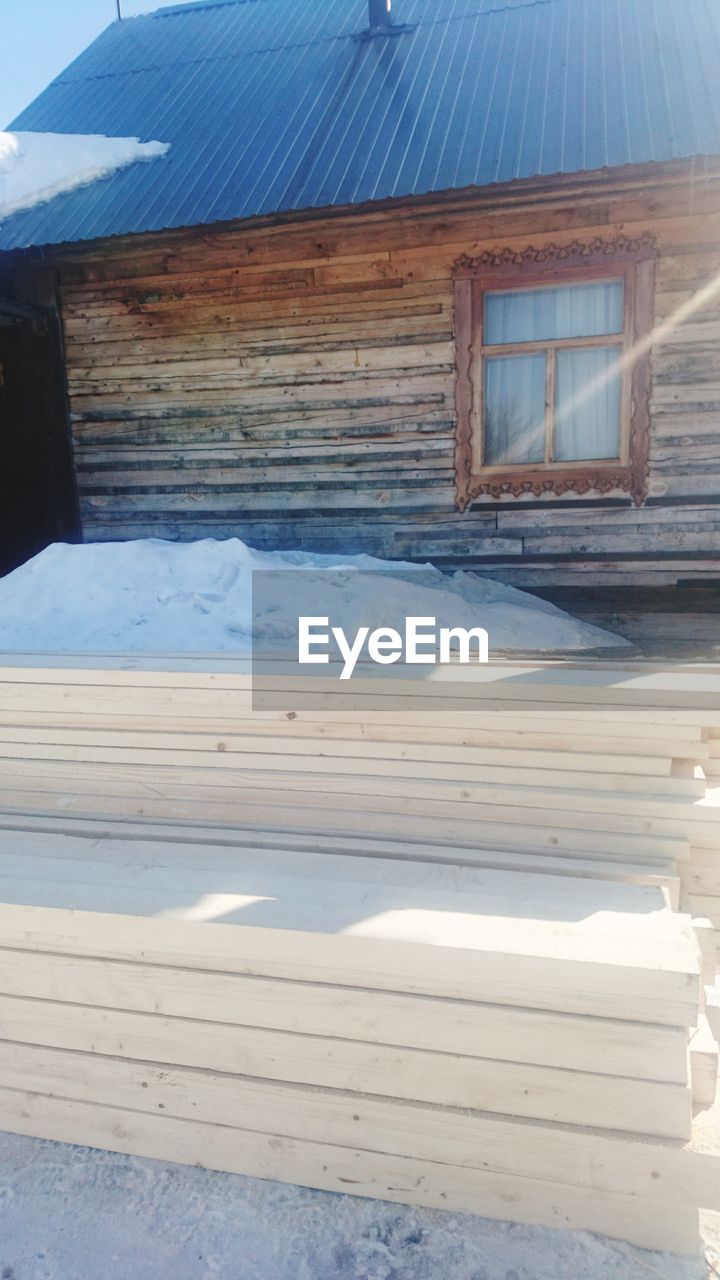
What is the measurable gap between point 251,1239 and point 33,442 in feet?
21.1

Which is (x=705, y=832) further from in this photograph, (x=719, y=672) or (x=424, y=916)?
(x=424, y=916)

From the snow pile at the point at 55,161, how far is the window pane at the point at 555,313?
320 cm

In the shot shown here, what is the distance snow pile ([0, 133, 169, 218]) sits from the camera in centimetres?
673

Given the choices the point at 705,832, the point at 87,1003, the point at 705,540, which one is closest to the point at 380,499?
the point at 705,540

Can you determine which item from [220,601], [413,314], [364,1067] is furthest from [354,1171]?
[413,314]

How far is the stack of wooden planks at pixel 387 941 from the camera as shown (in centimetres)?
202

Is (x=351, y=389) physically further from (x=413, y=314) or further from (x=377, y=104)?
(x=377, y=104)

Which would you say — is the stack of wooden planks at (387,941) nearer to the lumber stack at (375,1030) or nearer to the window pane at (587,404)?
the lumber stack at (375,1030)

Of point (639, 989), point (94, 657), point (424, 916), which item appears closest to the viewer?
point (639, 989)

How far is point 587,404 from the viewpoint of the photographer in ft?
20.1

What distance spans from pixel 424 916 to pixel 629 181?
4.88 m

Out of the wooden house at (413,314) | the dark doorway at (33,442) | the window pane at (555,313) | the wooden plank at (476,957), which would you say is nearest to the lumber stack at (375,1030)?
the wooden plank at (476,957)

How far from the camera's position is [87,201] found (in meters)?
6.54

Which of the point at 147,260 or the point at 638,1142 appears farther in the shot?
the point at 147,260
